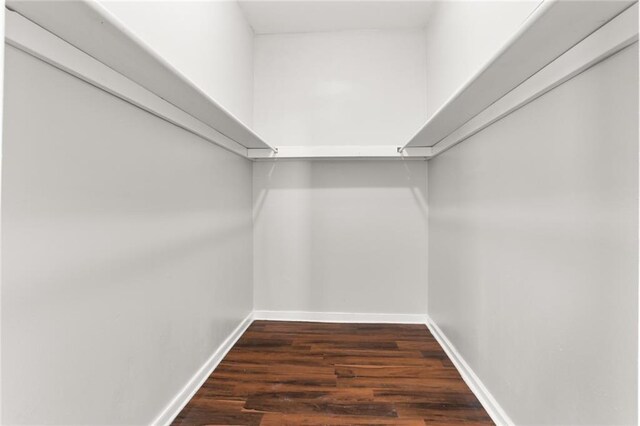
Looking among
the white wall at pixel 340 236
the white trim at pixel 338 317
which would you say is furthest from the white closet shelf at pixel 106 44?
the white trim at pixel 338 317

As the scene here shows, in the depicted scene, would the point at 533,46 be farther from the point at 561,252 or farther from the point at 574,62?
the point at 561,252

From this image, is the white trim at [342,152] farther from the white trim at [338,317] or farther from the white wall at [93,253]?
the white trim at [338,317]

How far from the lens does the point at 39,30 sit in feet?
2.69

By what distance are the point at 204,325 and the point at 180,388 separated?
347mm

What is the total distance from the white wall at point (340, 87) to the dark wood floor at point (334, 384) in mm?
1648

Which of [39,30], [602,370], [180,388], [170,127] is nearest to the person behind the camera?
[39,30]

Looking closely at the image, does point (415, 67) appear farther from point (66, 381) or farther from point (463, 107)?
point (66, 381)

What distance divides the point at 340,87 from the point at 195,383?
7.98 ft

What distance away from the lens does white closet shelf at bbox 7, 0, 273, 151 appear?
2.41 ft

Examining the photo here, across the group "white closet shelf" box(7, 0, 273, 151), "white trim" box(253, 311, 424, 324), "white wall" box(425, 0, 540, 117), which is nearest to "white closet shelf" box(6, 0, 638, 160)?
"white closet shelf" box(7, 0, 273, 151)

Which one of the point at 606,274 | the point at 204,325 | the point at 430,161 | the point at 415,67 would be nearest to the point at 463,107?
the point at 606,274

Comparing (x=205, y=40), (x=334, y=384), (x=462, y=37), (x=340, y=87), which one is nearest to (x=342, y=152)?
(x=340, y=87)

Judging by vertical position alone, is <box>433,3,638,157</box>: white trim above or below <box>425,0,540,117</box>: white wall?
below

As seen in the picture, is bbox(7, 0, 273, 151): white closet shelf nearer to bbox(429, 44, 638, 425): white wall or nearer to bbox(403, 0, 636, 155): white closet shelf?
bbox(403, 0, 636, 155): white closet shelf
